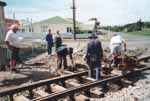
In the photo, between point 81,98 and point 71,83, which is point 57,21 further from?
point 81,98

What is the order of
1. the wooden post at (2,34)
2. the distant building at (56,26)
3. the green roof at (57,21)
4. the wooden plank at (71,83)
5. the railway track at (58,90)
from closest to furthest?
1. the railway track at (58,90)
2. the wooden plank at (71,83)
3. the wooden post at (2,34)
4. the distant building at (56,26)
5. the green roof at (57,21)

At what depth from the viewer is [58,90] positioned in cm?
974

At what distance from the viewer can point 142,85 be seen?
9.87m

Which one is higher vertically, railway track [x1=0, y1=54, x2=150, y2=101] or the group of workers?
the group of workers

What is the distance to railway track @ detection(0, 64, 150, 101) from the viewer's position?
27.7ft

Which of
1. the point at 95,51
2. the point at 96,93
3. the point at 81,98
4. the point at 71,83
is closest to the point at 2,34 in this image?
the point at 71,83

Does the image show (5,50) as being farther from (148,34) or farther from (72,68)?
(148,34)

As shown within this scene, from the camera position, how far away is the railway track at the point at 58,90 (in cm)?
845

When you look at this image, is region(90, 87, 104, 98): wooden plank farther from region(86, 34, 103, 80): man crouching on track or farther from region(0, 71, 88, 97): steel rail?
region(0, 71, 88, 97): steel rail

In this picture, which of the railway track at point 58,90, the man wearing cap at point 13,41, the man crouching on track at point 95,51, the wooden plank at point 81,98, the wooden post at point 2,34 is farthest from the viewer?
the wooden post at point 2,34

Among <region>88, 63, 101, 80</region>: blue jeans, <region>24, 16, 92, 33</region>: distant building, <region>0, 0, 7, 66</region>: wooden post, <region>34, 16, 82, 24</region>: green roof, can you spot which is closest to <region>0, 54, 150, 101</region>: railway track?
<region>88, 63, 101, 80</region>: blue jeans

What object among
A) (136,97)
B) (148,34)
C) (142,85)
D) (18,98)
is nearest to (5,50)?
(18,98)

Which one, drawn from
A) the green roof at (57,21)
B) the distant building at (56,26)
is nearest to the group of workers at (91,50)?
the distant building at (56,26)

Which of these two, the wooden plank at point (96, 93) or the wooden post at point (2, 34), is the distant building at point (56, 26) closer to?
the wooden post at point (2, 34)
